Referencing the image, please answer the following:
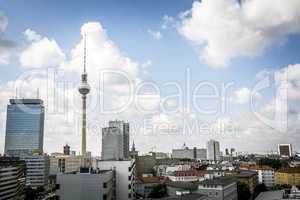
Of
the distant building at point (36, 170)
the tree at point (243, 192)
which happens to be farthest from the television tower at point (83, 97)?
the tree at point (243, 192)

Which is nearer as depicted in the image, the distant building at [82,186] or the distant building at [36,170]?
the distant building at [82,186]

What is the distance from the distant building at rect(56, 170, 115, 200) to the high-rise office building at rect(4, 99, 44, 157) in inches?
4065

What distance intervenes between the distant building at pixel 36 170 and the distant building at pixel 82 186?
65.9 metres

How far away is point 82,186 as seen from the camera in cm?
2838

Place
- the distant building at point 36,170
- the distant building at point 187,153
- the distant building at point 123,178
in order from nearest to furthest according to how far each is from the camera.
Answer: the distant building at point 123,178 < the distant building at point 36,170 < the distant building at point 187,153

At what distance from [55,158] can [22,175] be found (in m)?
43.2

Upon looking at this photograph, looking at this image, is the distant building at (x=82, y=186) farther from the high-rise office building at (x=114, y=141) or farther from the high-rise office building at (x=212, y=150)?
the high-rise office building at (x=212, y=150)

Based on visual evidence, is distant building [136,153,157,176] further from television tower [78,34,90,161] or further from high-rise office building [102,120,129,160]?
television tower [78,34,90,161]

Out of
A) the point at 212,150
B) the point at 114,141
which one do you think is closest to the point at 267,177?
the point at 114,141

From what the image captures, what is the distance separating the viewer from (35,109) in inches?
5197

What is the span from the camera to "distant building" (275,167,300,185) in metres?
72.1

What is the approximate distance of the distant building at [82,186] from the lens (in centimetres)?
2827

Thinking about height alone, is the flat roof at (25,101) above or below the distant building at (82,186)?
above

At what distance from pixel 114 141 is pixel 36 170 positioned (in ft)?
104
